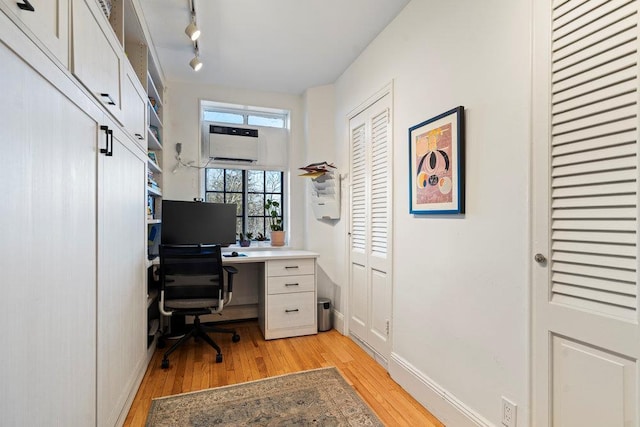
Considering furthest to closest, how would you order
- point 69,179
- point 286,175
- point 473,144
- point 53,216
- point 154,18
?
point 286,175, point 154,18, point 473,144, point 69,179, point 53,216

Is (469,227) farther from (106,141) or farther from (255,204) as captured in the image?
(255,204)

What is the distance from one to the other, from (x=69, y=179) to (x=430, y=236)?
181cm

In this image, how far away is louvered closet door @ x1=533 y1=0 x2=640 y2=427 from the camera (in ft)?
3.33

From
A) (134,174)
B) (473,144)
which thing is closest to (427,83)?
(473,144)

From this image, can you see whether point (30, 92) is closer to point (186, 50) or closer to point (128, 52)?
point (128, 52)

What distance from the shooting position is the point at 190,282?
8.45 ft

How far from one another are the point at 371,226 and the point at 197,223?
5.38 feet

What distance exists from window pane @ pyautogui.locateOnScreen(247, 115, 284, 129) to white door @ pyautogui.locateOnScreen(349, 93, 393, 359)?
1.25 m

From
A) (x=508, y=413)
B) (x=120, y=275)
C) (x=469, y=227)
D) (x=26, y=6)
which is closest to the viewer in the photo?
(x=26, y=6)

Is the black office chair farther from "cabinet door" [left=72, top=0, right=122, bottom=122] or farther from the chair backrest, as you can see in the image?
"cabinet door" [left=72, top=0, right=122, bottom=122]

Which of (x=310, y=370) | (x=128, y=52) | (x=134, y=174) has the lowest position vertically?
(x=310, y=370)

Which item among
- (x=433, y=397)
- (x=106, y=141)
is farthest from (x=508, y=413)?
(x=106, y=141)

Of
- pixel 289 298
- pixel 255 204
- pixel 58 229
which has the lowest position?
pixel 289 298

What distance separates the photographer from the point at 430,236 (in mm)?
1943
